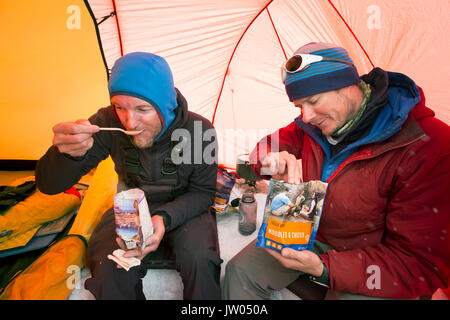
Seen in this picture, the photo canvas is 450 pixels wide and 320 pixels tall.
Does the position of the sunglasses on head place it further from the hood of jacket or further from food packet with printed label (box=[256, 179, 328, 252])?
food packet with printed label (box=[256, 179, 328, 252])

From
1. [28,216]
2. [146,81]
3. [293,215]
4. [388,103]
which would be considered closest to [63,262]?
[28,216]

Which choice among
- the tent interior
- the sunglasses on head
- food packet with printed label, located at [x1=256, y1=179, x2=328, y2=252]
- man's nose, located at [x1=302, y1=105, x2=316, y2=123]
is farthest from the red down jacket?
the tent interior

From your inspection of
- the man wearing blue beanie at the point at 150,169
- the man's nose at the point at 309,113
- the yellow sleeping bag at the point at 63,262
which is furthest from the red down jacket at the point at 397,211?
the yellow sleeping bag at the point at 63,262

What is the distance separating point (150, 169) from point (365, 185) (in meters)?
1.06

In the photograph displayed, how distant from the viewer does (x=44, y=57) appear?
2221mm

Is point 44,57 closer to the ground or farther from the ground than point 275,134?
farther from the ground

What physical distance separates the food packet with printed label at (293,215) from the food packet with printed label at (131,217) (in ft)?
1.67

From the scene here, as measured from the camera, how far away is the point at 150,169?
1.35 metres

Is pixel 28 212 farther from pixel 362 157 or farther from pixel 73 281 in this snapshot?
pixel 362 157

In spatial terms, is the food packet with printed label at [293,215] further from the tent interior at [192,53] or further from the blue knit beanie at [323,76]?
the tent interior at [192,53]

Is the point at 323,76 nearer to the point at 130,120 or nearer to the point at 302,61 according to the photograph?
the point at 302,61

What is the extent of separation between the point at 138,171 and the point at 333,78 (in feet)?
3.60

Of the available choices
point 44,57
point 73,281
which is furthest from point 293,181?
point 44,57

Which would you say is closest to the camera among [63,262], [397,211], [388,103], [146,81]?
[397,211]
